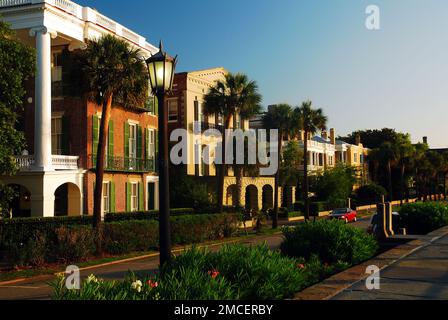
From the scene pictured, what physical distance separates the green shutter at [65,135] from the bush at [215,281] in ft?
69.6

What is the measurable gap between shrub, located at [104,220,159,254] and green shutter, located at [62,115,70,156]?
24.3 feet

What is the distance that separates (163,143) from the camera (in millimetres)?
9477

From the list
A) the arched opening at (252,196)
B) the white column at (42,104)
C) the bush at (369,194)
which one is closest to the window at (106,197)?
the white column at (42,104)

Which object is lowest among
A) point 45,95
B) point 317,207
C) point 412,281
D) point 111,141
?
point 317,207

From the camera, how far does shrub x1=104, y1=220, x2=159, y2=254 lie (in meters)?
22.7

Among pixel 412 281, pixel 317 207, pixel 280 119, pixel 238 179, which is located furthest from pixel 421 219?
pixel 317 207

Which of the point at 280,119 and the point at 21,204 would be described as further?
the point at 280,119

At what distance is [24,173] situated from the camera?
25.7 metres

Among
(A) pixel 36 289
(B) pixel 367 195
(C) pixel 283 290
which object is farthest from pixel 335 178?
(C) pixel 283 290

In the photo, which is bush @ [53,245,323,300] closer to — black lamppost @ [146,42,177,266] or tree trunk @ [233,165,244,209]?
black lamppost @ [146,42,177,266]

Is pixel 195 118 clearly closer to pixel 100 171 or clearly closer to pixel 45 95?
pixel 45 95

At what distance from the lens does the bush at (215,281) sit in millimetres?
6910

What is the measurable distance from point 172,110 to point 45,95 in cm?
1788

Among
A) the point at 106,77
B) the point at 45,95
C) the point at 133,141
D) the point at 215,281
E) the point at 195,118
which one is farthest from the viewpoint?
the point at 195,118
